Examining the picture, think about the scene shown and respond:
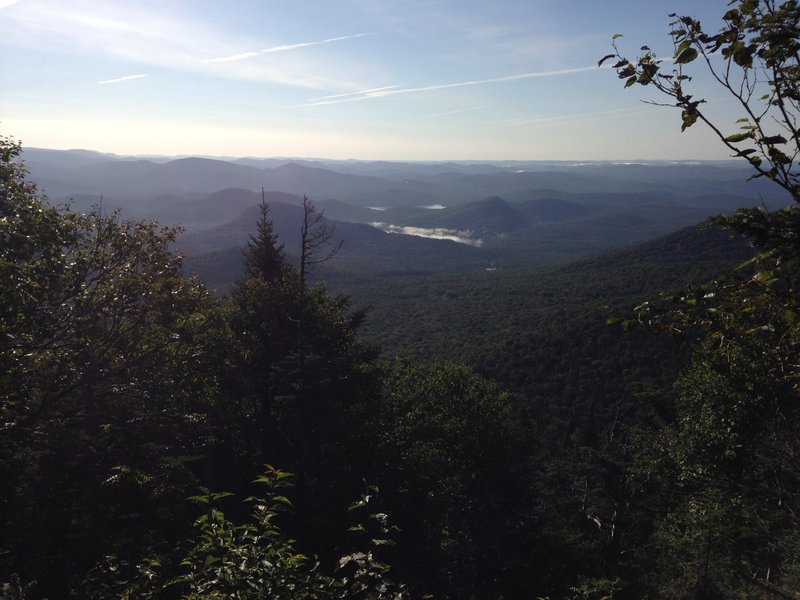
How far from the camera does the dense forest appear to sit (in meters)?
4.20

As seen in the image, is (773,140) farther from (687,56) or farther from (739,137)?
(687,56)

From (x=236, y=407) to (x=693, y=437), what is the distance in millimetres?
19185

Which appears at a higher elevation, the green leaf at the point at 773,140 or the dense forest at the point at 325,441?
the green leaf at the point at 773,140

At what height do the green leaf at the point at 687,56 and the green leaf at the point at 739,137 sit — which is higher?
the green leaf at the point at 687,56

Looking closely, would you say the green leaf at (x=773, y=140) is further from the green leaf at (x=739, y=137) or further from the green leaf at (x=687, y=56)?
the green leaf at (x=687, y=56)

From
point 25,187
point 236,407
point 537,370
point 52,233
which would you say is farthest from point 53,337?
point 537,370

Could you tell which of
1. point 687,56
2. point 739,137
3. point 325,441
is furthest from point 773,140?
point 325,441

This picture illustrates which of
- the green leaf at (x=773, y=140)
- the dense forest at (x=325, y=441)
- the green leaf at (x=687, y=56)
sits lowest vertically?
the dense forest at (x=325, y=441)

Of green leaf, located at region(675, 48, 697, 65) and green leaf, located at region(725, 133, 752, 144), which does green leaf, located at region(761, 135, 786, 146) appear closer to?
green leaf, located at region(725, 133, 752, 144)

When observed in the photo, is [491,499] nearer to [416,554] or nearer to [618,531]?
[416,554]

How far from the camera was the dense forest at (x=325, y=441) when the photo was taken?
13.8ft

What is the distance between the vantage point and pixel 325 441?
19531 millimetres

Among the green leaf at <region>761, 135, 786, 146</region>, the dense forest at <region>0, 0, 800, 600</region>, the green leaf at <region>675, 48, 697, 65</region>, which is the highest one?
the green leaf at <region>675, 48, 697, 65</region>

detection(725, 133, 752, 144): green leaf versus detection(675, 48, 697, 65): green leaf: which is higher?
detection(675, 48, 697, 65): green leaf
